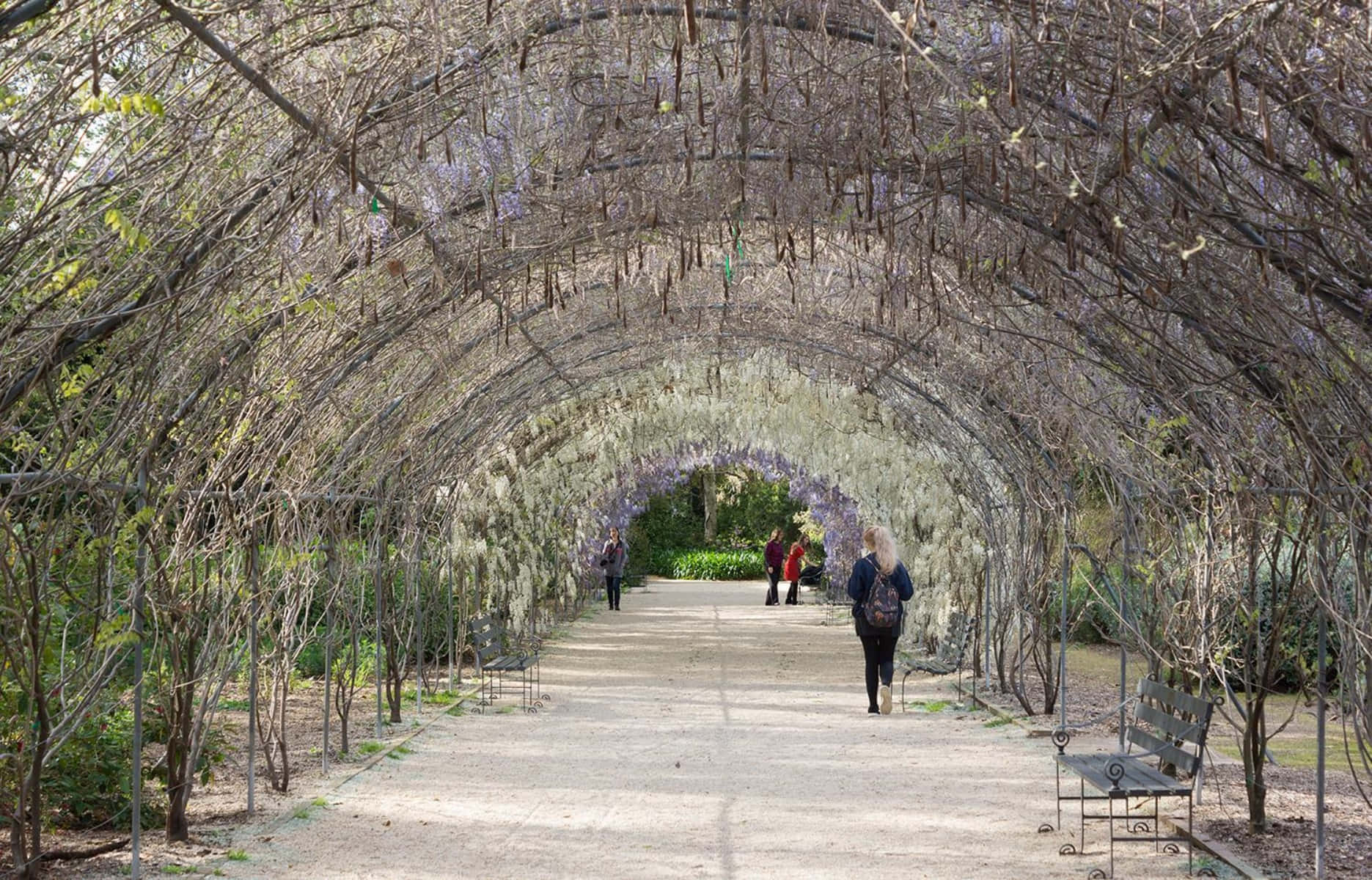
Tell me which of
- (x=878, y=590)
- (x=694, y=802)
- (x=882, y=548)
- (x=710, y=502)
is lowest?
(x=694, y=802)

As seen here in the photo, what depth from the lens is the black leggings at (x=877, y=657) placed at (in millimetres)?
11797

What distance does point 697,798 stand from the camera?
8.27m

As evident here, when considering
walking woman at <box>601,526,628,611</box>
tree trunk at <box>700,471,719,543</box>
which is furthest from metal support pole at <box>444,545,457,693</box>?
tree trunk at <box>700,471,719,543</box>

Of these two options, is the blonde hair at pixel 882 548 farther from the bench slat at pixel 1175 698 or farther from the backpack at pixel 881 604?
the bench slat at pixel 1175 698

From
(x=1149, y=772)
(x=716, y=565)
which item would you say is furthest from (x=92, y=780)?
(x=716, y=565)

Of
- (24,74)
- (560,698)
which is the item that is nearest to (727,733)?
(560,698)

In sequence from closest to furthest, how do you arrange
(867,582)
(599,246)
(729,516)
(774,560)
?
(599,246) < (867,582) < (774,560) < (729,516)

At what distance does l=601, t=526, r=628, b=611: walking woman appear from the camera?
24453mm

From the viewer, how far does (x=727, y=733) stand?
11.0 m

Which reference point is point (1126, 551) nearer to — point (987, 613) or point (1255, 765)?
point (1255, 765)

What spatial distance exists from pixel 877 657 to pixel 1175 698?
478cm

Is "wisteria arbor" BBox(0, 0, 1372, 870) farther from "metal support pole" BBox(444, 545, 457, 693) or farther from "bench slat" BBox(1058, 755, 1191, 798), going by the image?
"metal support pole" BBox(444, 545, 457, 693)

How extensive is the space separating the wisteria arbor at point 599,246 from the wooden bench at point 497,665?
7.55 ft

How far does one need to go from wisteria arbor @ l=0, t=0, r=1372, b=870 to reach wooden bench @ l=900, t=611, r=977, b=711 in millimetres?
3149
